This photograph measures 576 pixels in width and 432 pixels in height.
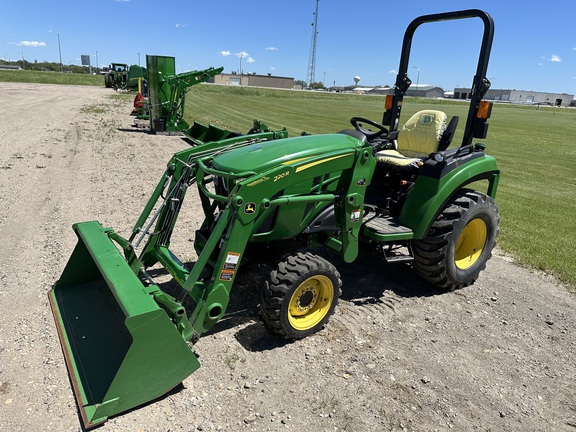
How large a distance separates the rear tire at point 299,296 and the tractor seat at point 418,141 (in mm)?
1673

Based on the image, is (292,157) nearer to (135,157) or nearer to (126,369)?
(126,369)

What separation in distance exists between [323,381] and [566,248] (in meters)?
4.69

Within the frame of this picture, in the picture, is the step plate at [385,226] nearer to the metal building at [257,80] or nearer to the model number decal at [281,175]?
the model number decal at [281,175]

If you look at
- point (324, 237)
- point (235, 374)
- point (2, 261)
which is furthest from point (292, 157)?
point (2, 261)

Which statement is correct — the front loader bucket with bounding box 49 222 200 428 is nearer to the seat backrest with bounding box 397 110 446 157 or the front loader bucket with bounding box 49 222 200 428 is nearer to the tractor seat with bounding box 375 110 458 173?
the tractor seat with bounding box 375 110 458 173

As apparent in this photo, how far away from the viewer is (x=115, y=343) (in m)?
3.14

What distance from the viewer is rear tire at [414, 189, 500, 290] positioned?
4281mm

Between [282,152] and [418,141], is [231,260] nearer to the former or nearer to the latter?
[282,152]

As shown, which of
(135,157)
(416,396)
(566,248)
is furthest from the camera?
(135,157)

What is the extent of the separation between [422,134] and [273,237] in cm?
236

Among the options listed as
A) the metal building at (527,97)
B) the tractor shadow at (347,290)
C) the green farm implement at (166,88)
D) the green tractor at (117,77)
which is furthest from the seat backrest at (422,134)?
the metal building at (527,97)

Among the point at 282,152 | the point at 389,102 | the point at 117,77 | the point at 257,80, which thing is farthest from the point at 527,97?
the point at 282,152

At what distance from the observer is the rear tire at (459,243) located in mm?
4281

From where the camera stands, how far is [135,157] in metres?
10.4
